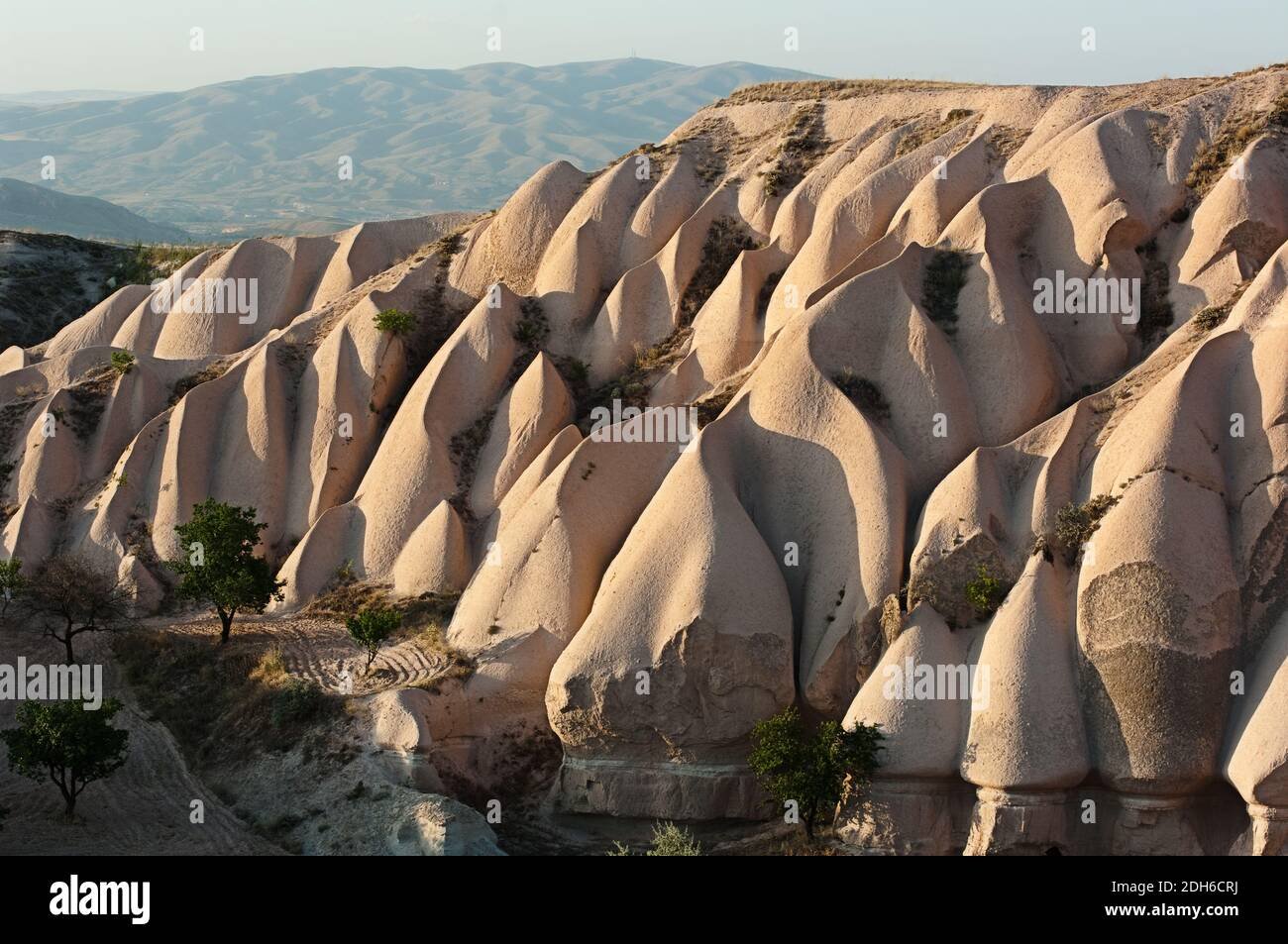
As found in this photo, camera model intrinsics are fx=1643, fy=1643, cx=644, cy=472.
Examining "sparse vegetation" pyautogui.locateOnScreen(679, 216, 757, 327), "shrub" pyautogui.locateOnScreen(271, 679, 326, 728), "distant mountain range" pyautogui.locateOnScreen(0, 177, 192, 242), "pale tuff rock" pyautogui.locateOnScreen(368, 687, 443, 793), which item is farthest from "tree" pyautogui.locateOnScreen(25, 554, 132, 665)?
"distant mountain range" pyautogui.locateOnScreen(0, 177, 192, 242)

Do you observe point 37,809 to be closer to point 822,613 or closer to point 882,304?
point 822,613

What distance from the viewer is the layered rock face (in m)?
28.6

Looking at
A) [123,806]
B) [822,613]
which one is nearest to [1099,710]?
[822,613]

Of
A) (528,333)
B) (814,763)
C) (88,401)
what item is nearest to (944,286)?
(528,333)

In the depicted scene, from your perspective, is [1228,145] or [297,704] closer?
[297,704]

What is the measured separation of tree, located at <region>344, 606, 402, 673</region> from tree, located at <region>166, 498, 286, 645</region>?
283 centimetres

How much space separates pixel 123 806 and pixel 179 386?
1701 cm

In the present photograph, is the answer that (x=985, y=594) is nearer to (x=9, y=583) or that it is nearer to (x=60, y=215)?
(x=9, y=583)

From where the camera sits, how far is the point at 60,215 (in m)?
184

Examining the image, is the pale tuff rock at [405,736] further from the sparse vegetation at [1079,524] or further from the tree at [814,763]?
the sparse vegetation at [1079,524]

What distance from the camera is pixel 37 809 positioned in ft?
102

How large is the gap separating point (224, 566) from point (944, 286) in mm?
17242

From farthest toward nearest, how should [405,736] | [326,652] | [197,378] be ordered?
[197,378] → [326,652] → [405,736]

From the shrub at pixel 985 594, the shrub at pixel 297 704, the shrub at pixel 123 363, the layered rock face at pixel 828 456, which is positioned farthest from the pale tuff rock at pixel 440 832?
the shrub at pixel 123 363
